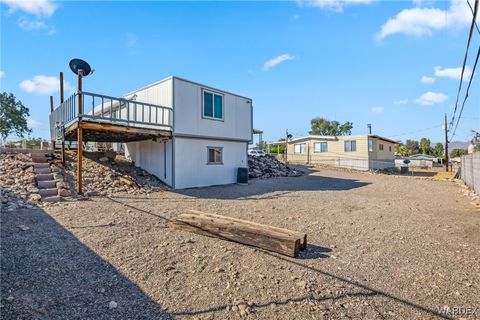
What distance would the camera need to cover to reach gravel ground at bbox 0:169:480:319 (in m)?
2.92

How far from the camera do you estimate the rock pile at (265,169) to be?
684 inches

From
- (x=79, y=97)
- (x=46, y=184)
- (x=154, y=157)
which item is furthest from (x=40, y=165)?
(x=154, y=157)

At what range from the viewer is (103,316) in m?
2.75

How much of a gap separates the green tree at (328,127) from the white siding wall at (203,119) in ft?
138

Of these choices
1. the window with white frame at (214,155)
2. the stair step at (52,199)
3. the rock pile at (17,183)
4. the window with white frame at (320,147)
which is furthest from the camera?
the window with white frame at (320,147)

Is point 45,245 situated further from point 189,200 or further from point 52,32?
point 52,32

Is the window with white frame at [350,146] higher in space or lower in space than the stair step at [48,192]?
higher

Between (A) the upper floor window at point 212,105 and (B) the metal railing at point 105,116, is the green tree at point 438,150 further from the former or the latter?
(B) the metal railing at point 105,116

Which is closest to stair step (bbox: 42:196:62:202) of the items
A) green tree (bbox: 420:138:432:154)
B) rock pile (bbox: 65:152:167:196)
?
rock pile (bbox: 65:152:167:196)

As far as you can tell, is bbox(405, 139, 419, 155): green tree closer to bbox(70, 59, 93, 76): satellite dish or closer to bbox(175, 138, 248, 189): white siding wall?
bbox(175, 138, 248, 189): white siding wall

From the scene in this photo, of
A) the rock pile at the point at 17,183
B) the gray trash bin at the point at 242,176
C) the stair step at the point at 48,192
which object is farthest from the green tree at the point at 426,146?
the rock pile at the point at 17,183

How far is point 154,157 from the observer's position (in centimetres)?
1259

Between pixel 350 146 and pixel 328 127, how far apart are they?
27.9m

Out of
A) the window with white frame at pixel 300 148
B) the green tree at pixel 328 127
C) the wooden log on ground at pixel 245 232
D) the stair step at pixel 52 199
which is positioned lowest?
the wooden log on ground at pixel 245 232
